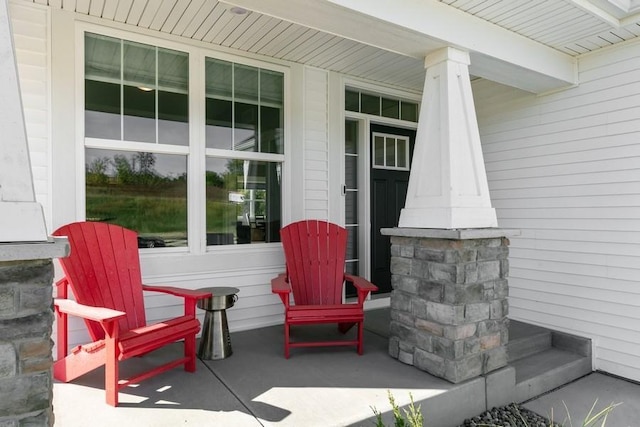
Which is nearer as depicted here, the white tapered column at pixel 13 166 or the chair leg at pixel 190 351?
the white tapered column at pixel 13 166

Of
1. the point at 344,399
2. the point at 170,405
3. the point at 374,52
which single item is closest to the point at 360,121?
the point at 374,52

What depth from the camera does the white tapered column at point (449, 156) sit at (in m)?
2.61

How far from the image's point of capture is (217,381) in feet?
8.13

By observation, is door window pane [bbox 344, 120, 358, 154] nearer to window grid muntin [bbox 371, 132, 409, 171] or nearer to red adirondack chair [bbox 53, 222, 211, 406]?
window grid muntin [bbox 371, 132, 409, 171]

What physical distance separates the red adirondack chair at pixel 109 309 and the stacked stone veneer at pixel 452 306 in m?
1.44

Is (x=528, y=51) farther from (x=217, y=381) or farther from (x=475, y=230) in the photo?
(x=217, y=381)

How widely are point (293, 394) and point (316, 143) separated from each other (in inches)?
93.9

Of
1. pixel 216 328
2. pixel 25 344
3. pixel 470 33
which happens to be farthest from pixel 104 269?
pixel 470 33

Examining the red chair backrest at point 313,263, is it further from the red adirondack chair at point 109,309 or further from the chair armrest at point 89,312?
the chair armrest at point 89,312

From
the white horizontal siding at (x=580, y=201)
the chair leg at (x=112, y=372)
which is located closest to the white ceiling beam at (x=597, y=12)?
the white horizontal siding at (x=580, y=201)

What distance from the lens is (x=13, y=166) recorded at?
143 cm

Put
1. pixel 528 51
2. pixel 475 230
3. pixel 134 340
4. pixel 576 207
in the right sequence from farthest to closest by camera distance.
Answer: pixel 576 207, pixel 528 51, pixel 475 230, pixel 134 340

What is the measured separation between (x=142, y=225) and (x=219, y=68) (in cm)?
152

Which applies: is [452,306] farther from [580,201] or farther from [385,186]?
[385,186]
